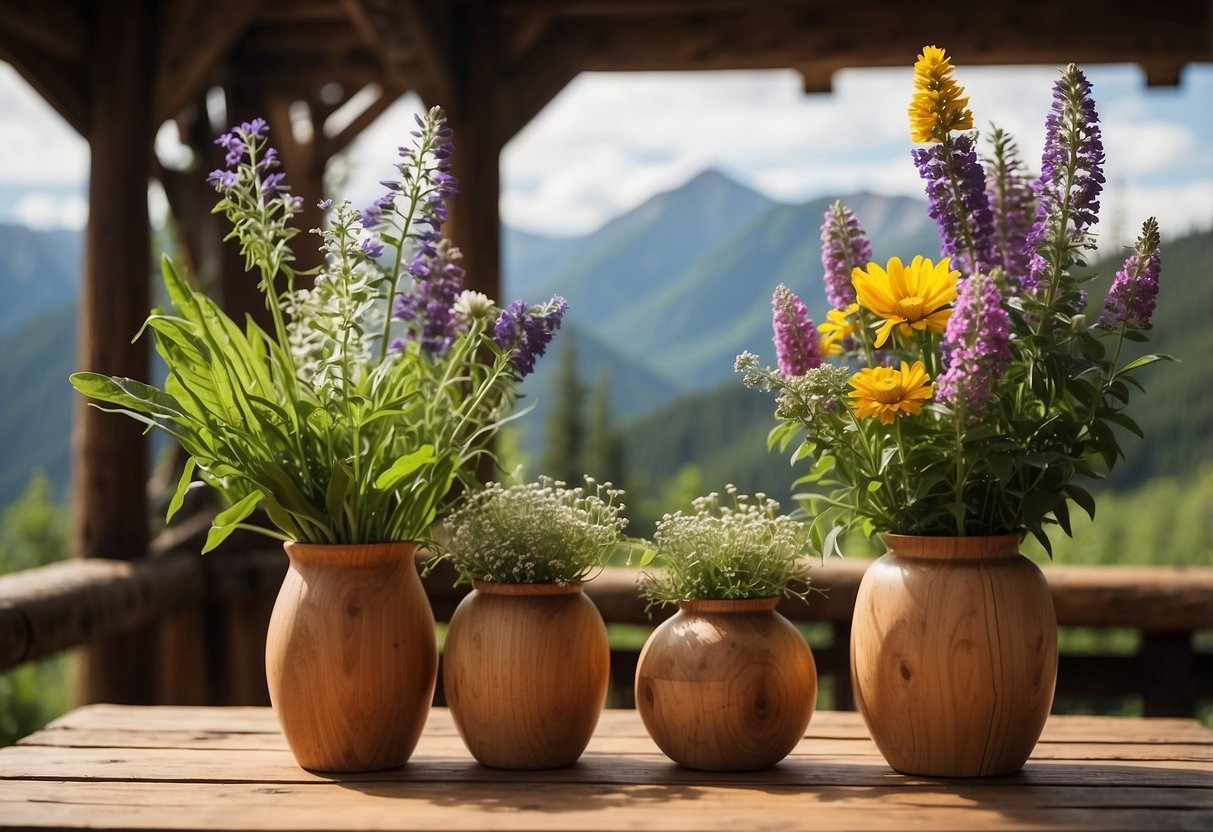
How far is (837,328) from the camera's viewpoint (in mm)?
1253

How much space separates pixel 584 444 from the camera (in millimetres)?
24500

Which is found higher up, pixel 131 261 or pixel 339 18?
pixel 339 18

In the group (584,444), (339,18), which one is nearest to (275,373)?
(339,18)

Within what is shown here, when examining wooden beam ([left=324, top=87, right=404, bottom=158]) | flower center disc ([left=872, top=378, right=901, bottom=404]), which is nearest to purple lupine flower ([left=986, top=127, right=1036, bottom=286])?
flower center disc ([left=872, top=378, right=901, bottom=404])

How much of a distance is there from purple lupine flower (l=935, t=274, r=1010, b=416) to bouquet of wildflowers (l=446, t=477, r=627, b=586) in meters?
0.33

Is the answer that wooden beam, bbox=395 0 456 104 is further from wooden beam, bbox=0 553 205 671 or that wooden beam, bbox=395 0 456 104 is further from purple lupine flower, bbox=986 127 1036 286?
purple lupine flower, bbox=986 127 1036 286

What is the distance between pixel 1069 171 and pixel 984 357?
0.66 feet

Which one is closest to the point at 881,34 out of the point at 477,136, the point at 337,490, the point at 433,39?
the point at 477,136

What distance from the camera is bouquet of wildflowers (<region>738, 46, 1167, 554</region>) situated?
1.08 meters

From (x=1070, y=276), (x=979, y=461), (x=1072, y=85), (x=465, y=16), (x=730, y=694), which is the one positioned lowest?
(x=730, y=694)

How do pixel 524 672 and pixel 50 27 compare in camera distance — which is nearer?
pixel 524 672

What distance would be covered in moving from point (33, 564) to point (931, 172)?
9.71 m

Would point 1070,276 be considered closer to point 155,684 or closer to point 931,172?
point 931,172

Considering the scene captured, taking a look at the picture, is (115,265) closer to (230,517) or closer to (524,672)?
(230,517)
